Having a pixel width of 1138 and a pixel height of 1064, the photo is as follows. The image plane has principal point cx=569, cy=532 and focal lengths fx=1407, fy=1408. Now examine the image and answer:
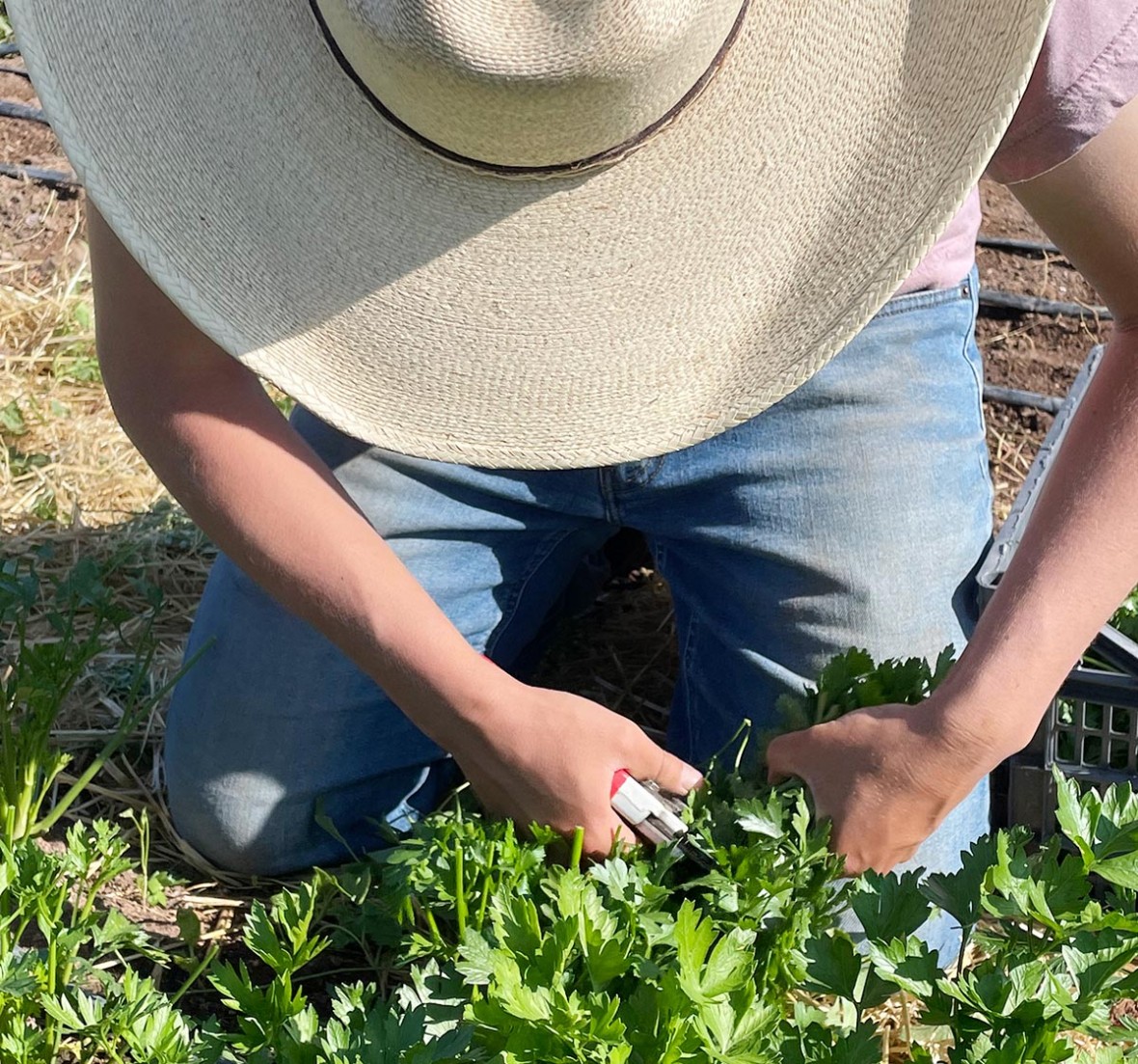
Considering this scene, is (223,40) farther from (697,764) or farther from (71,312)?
(71,312)

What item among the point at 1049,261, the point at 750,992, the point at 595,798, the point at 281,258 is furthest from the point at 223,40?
the point at 1049,261

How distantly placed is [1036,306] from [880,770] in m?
1.83

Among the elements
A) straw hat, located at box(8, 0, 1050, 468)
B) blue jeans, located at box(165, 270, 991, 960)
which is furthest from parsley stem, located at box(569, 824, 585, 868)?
blue jeans, located at box(165, 270, 991, 960)

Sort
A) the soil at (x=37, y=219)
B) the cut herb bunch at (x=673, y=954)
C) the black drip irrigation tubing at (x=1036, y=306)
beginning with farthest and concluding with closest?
the soil at (x=37, y=219) → the black drip irrigation tubing at (x=1036, y=306) → the cut herb bunch at (x=673, y=954)

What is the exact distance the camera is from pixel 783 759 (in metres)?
1.32

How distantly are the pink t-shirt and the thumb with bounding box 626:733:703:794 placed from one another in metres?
0.66

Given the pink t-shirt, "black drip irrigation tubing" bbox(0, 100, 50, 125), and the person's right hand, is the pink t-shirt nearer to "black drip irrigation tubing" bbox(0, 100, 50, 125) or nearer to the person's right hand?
the person's right hand

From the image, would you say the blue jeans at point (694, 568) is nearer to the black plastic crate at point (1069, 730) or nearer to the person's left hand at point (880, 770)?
the black plastic crate at point (1069, 730)

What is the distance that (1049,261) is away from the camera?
2.95 m

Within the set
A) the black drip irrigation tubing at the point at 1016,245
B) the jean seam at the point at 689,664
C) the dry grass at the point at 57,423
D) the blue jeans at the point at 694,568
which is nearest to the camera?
the blue jeans at the point at 694,568

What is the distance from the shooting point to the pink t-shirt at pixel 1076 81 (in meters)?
1.26

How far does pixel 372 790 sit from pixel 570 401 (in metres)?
0.74

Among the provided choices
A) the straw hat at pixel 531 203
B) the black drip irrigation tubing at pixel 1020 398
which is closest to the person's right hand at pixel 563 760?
the straw hat at pixel 531 203

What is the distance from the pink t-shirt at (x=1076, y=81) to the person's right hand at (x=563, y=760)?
0.66 metres
